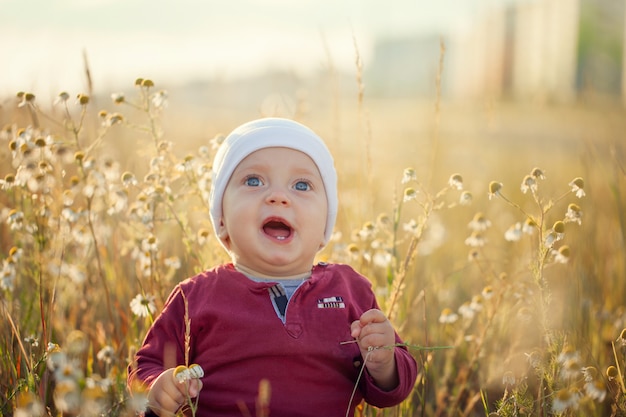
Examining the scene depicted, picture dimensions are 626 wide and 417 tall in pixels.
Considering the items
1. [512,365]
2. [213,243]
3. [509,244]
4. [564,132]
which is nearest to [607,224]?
[509,244]

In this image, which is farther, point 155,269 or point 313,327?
point 155,269

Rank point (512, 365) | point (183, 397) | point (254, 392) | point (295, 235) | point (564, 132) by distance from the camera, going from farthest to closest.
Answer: point (564, 132) < point (512, 365) < point (295, 235) < point (254, 392) < point (183, 397)

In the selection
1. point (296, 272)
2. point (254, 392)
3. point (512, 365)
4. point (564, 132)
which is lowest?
point (512, 365)

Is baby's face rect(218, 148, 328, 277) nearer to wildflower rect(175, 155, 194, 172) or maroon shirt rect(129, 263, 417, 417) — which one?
maroon shirt rect(129, 263, 417, 417)

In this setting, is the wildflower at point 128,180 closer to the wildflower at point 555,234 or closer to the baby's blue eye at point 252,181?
the baby's blue eye at point 252,181

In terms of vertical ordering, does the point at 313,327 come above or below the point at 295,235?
below

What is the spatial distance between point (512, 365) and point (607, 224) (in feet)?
7.10

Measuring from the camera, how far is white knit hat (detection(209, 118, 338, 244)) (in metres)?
2.72

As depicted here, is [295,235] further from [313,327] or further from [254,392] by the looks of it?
[254,392]

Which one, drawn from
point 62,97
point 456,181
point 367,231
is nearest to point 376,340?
point 456,181

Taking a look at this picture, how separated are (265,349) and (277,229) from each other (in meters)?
0.45

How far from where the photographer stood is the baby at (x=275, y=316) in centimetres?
243

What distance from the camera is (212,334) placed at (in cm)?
250

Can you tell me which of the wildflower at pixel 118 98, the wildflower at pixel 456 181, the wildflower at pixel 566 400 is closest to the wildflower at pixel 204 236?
the wildflower at pixel 118 98
